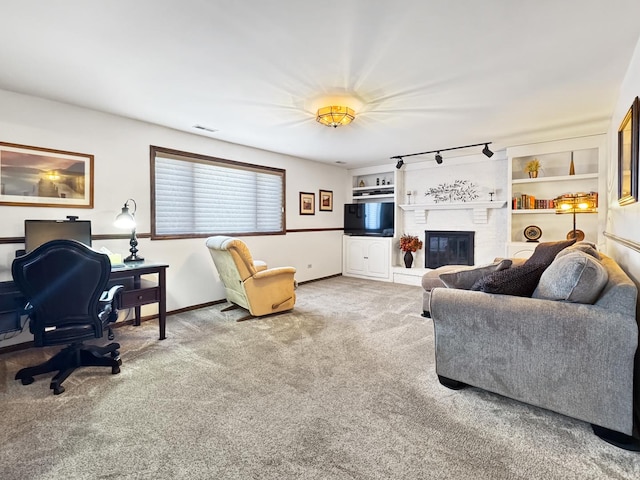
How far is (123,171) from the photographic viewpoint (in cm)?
366

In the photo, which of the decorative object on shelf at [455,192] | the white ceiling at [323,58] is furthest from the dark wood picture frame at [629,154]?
the decorative object on shelf at [455,192]

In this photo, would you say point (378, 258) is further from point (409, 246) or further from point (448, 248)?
point (448, 248)

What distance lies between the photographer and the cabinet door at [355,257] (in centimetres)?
670

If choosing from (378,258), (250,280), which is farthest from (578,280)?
(378,258)

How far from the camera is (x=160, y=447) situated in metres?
1.67

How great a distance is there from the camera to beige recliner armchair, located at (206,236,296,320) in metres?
3.70

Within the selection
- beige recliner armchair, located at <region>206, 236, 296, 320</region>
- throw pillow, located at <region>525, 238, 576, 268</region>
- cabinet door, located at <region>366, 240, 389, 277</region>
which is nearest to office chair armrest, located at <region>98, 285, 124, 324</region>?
beige recliner armchair, located at <region>206, 236, 296, 320</region>

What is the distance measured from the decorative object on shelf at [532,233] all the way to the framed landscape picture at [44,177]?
5.94m

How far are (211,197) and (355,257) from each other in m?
3.34

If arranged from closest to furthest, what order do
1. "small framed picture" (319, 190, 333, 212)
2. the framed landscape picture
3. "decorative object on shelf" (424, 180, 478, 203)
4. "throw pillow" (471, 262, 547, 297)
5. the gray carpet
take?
the gray carpet < "throw pillow" (471, 262, 547, 297) < the framed landscape picture < "decorative object on shelf" (424, 180, 478, 203) < "small framed picture" (319, 190, 333, 212)

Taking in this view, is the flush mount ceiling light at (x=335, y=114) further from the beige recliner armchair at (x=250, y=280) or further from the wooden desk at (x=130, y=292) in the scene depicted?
the wooden desk at (x=130, y=292)

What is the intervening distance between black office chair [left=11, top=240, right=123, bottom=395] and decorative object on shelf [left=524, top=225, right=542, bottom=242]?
5.53 m

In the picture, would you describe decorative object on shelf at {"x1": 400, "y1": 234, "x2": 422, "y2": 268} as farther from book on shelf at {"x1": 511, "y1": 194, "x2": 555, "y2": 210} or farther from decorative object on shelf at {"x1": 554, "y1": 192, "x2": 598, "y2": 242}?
decorative object on shelf at {"x1": 554, "y1": 192, "x2": 598, "y2": 242}

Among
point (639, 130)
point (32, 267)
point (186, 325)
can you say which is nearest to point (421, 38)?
point (639, 130)
